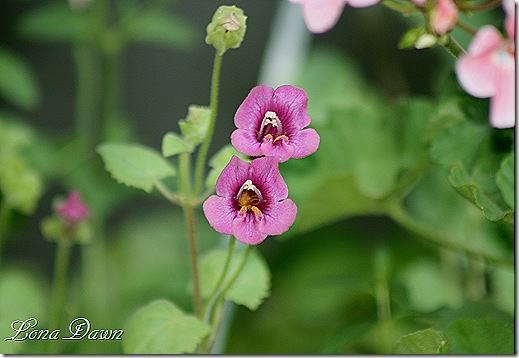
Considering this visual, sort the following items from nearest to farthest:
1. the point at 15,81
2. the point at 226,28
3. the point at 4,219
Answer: the point at 226,28
the point at 4,219
the point at 15,81

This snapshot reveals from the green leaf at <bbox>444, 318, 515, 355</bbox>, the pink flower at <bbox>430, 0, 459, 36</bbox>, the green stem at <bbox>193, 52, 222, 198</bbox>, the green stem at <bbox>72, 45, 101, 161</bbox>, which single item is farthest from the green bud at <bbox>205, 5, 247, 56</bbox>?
the green stem at <bbox>72, 45, 101, 161</bbox>

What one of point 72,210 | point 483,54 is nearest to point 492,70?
point 483,54

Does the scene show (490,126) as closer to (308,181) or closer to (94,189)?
(308,181)

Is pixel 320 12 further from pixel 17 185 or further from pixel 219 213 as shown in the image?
pixel 17 185

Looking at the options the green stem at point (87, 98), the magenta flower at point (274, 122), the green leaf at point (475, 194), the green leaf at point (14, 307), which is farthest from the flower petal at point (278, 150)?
the green stem at point (87, 98)

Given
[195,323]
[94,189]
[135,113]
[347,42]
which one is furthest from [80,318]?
[347,42]

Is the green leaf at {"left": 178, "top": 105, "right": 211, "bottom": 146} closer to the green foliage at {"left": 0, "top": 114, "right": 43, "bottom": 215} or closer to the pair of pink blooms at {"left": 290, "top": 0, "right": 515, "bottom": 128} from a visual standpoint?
the pair of pink blooms at {"left": 290, "top": 0, "right": 515, "bottom": 128}

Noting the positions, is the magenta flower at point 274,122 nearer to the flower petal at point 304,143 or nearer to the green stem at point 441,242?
the flower petal at point 304,143
